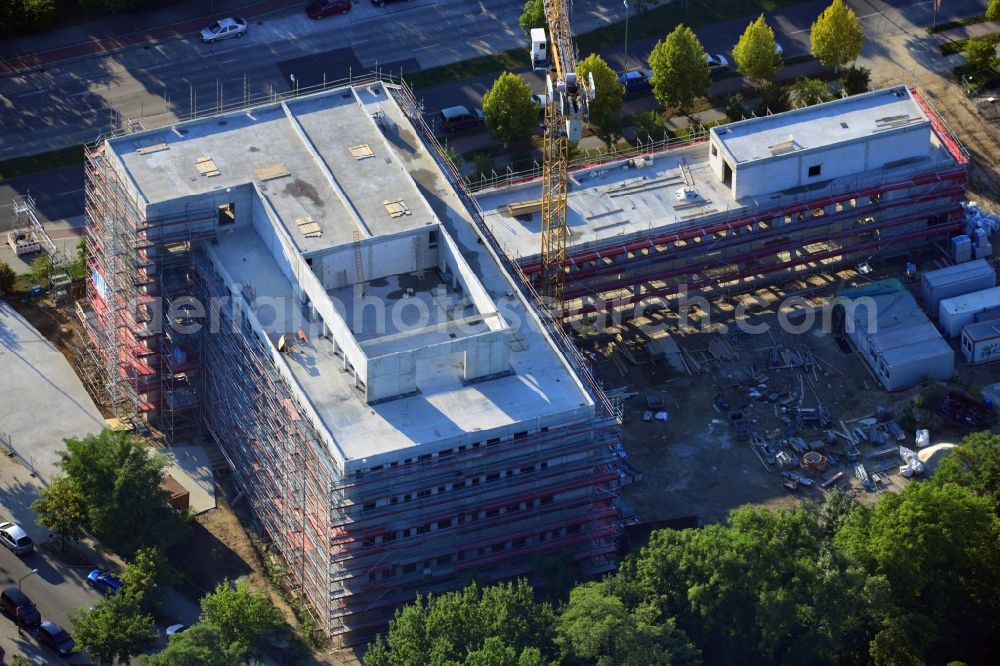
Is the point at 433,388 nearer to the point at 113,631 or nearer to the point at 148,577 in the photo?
the point at 148,577

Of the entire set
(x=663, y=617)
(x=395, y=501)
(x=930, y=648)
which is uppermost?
(x=395, y=501)

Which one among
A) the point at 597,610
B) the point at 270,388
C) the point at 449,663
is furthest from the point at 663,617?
the point at 270,388

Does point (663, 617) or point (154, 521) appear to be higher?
point (154, 521)

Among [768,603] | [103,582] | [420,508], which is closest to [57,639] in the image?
[103,582]

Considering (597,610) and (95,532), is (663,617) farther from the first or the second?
(95,532)

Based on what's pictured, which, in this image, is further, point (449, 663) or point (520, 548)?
point (520, 548)
